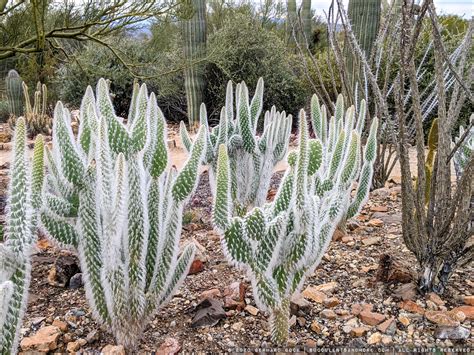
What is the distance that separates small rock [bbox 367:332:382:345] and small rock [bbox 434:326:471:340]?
20 cm

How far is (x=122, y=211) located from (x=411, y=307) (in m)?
1.16

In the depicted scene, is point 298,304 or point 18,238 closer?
point 18,238

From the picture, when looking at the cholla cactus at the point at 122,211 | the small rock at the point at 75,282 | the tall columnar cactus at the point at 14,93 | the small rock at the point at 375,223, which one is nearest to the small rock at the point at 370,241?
the small rock at the point at 375,223

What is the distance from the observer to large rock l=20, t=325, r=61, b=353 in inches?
66.3

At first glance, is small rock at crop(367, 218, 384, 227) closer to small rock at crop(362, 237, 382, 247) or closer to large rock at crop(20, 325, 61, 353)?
small rock at crop(362, 237, 382, 247)

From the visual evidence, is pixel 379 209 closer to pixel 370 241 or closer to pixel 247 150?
pixel 370 241

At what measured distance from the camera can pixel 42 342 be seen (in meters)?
1.70

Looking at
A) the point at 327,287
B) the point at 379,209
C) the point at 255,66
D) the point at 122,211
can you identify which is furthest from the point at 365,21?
the point at 122,211

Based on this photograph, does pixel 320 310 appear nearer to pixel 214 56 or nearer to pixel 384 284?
pixel 384 284

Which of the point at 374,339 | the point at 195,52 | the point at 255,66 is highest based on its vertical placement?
the point at 195,52

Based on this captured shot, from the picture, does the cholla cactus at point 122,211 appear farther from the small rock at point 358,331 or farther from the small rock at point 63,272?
the small rock at point 358,331

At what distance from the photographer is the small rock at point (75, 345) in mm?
1698

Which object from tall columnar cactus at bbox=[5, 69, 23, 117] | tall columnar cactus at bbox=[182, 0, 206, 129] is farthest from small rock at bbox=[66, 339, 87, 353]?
tall columnar cactus at bbox=[5, 69, 23, 117]

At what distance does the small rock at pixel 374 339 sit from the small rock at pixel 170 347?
0.64m
